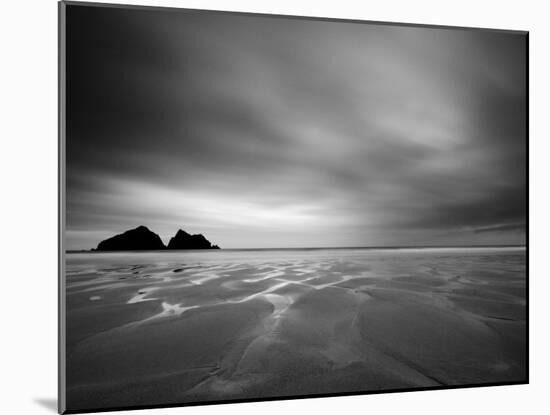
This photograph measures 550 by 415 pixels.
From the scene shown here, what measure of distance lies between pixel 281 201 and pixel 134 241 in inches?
36.5

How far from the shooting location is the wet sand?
6.88ft

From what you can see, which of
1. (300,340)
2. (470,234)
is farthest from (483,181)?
(300,340)

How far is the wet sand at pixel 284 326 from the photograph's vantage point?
6.88 ft

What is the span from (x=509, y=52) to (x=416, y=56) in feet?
2.17

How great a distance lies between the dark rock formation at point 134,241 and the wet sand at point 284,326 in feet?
0.27

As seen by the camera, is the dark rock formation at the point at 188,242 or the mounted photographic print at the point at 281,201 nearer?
the mounted photographic print at the point at 281,201

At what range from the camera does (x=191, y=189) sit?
2.31 meters

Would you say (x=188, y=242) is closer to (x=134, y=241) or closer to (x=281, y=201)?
(x=134, y=241)

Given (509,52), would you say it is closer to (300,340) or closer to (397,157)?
(397,157)

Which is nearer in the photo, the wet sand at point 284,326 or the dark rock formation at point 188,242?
the wet sand at point 284,326

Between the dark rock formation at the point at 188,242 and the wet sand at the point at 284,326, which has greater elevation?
the dark rock formation at the point at 188,242

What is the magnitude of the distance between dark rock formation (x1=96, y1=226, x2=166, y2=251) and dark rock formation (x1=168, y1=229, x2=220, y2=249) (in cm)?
7

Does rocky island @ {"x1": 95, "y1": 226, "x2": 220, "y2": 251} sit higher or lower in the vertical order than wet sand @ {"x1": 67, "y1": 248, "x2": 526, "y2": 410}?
higher

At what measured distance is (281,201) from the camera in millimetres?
2422
